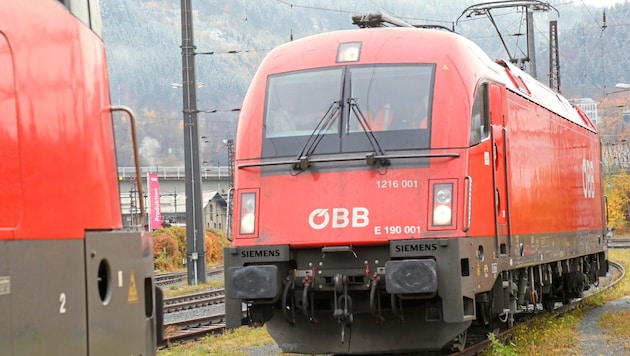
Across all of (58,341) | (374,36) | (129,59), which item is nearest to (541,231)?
(374,36)

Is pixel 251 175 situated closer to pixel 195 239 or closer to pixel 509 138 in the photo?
pixel 509 138

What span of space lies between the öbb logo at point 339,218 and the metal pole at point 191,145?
1849 centimetres

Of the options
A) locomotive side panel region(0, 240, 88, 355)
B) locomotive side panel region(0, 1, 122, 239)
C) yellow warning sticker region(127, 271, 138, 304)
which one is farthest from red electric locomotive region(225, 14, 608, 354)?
locomotive side panel region(0, 240, 88, 355)

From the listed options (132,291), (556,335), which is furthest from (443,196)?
(556,335)

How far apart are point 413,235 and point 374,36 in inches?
94.6

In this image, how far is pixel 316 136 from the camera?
10.4m

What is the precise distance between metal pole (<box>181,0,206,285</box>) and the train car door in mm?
17264

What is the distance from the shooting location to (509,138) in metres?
12.2

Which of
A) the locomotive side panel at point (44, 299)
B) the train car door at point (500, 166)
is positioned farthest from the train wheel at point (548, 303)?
the locomotive side panel at point (44, 299)

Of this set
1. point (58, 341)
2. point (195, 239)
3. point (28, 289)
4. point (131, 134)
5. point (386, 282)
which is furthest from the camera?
point (195, 239)

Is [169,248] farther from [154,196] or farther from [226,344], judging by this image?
[226,344]

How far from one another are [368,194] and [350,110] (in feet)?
3.11

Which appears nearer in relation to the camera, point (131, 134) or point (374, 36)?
point (131, 134)

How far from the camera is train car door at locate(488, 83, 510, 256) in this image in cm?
1126
